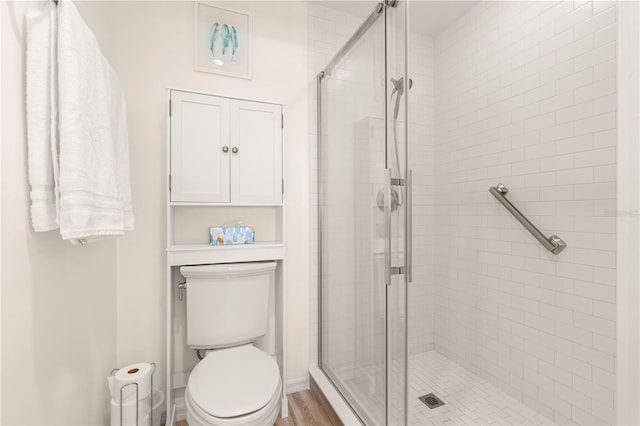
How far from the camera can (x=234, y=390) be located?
1.15 metres

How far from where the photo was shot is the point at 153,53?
1563 mm

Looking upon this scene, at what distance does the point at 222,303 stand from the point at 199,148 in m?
0.77

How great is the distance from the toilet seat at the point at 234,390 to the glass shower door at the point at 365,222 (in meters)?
0.42

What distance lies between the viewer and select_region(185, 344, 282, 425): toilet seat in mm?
1049

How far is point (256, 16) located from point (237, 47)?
0.23 m

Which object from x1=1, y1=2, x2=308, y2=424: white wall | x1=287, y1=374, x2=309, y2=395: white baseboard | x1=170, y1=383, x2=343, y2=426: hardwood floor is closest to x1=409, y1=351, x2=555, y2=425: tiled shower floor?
x1=170, y1=383, x2=343, y2=426: hardwood floor

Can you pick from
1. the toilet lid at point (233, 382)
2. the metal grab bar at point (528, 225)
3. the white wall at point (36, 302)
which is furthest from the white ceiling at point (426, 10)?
the toilet lid at point (233, 382)

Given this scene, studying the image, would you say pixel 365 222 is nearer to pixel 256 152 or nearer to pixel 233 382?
pixel 256 152

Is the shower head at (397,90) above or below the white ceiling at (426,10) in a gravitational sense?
below

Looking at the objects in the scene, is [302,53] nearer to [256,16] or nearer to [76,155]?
[256,16]

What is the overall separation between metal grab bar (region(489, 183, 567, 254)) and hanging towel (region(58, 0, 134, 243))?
185cm

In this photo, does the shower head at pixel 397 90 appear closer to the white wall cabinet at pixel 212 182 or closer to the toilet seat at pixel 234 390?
the white wall cabinet at pixel 212 182

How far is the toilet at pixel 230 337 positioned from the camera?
112 cm

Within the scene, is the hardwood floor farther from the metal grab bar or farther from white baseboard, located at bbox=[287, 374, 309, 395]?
the metal grab bar
